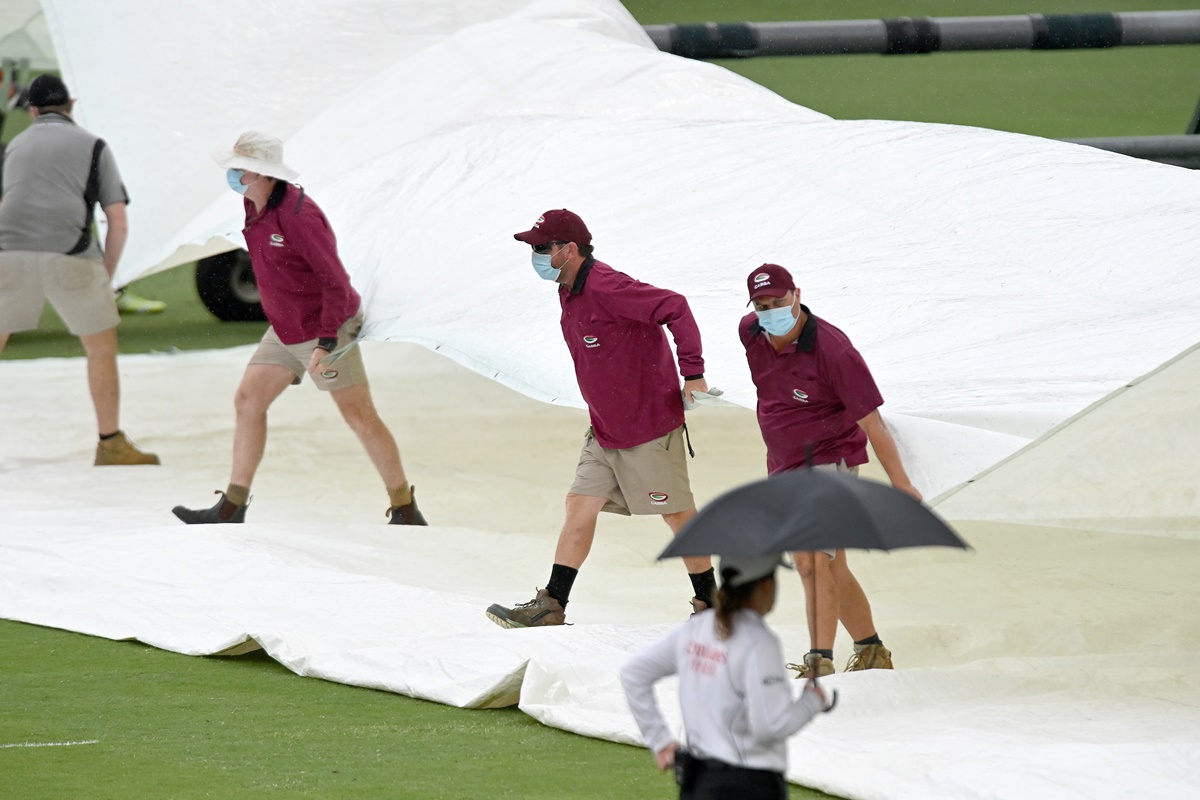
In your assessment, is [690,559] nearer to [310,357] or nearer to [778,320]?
[778,320]

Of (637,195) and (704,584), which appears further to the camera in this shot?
(637,195)

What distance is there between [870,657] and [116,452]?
167 inches

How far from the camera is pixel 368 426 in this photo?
242 inches

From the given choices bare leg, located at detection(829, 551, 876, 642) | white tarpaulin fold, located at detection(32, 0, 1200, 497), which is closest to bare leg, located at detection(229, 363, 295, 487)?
white tarpaulin fold, located at detection(32, 0, 1200, 497)

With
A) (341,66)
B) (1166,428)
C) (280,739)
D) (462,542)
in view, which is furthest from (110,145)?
(1166,428)

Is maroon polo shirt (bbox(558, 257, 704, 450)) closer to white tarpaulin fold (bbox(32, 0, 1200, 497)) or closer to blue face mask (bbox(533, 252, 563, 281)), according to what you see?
blue face mask (bbox(533, 252, 563, 281))

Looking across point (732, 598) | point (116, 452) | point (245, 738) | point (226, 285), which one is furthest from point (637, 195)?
point (226, 285)

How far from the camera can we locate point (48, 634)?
16.2 ft

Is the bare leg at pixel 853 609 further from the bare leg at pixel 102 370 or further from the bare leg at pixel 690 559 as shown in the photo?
the bare leg at pixel 102 370

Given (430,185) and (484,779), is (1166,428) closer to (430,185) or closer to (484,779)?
(484,779)

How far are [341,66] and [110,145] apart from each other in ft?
3.92

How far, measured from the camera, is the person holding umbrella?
2406 mm

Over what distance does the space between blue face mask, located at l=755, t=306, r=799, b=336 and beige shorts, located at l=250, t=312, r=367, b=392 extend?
237 cm

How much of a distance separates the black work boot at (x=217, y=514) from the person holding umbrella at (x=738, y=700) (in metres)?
3.88
